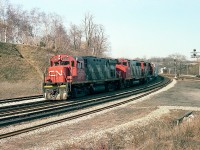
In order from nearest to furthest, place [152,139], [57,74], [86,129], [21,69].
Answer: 1. [152,139]
2. [86,129]
3. [57,74]
4. [21,69]

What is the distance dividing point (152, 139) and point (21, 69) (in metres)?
33.5

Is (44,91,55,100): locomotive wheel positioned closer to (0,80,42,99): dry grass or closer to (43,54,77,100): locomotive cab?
(43,54,77,100): locomotive cab

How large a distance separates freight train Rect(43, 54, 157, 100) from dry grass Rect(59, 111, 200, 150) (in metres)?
10.9

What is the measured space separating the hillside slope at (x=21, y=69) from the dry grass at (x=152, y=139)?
744 inches

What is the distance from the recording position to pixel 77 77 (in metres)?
23.4

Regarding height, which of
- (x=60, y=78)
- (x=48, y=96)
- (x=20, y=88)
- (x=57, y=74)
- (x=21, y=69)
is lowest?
(x=20, y=88)

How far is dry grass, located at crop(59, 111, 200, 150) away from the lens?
964 centimetres

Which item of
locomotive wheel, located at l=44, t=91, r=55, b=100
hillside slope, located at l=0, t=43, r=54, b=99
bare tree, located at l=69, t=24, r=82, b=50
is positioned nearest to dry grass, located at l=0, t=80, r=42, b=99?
hillside slope, located at l=0, t=43, r=54, b=99

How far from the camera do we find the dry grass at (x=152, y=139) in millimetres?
9637

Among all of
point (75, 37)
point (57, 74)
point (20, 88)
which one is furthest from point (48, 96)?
point (75, 37)

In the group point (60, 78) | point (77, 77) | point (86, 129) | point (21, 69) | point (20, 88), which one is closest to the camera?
point (86, 129)

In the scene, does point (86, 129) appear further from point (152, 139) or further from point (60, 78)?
point (60, 78)

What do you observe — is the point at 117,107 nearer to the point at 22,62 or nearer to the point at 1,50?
the point at 22,62

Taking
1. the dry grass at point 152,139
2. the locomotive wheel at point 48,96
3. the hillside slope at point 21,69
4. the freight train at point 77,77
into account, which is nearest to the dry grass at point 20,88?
the hillside slope at point 21,69
